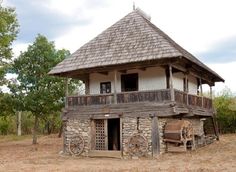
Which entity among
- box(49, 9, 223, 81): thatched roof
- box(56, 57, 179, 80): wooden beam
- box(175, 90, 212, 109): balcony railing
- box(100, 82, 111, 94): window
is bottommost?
box(175, 90, 212, 109): balcony railing

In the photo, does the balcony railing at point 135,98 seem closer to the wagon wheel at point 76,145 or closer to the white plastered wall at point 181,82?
the white plastered wall at point 181,82

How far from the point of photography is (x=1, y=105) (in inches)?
1208

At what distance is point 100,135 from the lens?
891 inches

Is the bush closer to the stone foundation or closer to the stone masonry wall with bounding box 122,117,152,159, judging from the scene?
the stone foundation

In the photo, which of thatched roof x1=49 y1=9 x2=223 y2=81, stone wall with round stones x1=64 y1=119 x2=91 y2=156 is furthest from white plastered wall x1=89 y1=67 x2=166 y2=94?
stone wall with round stones x1=64 y1=119 x2=91 y2=156

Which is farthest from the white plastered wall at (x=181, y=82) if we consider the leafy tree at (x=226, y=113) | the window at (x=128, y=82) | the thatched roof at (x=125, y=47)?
the leafy tree at (x=226, y=113)

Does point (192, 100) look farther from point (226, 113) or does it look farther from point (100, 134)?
point (226, 113)

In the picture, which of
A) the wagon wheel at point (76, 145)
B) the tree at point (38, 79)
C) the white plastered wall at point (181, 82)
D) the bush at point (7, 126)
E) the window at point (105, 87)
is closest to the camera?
the wagon wheel at point (76, 145)

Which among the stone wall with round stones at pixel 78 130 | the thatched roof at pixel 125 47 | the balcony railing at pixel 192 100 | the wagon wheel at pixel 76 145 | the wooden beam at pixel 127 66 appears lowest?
the wagon wheel at pixel 76 145

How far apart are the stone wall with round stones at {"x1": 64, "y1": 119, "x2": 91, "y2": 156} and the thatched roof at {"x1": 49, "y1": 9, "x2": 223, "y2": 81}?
297 cm

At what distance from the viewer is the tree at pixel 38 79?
102 feet

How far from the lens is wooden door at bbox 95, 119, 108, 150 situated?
22.3 meters

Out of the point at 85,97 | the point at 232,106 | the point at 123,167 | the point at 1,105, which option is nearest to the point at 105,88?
the point at 85,97

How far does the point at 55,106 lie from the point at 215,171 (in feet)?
63.7
